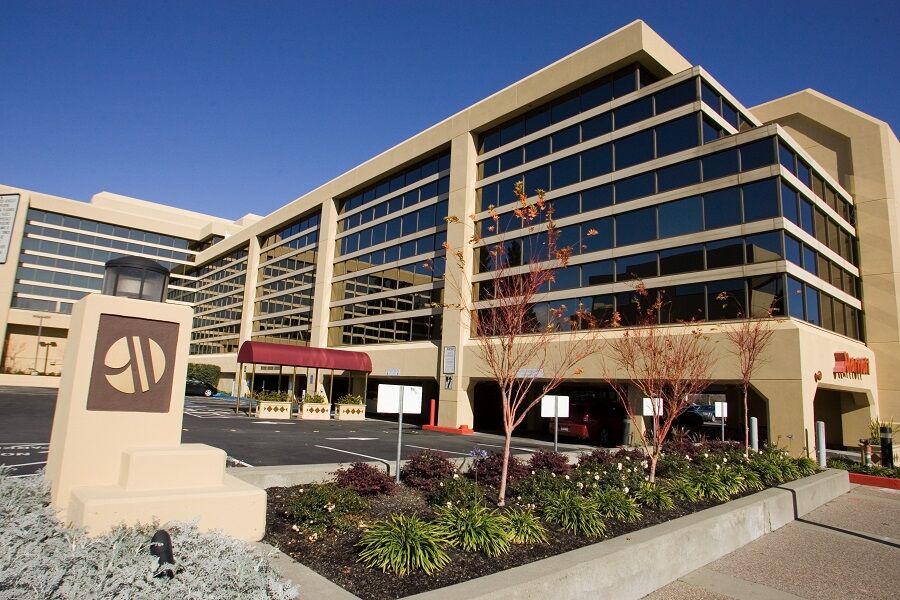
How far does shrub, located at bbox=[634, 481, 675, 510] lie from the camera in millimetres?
7961

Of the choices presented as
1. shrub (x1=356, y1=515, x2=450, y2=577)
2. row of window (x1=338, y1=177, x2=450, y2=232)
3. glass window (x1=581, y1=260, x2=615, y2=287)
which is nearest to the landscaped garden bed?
shrub (x1=356, y1=515, x2=450, y2=577)

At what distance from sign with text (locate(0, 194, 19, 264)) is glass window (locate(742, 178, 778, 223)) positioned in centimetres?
2129

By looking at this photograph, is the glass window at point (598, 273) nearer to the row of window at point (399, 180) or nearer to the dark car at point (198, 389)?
the row of window at point (399, 180)

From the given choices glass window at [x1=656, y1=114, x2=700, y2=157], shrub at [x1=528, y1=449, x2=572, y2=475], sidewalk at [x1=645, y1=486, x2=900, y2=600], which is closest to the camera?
sidewalk at [x1=645, y1=486, x2=900, y2=600]

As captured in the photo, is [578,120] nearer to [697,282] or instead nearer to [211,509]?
[697,282]

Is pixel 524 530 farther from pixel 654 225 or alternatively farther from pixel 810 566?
pixel 654 225

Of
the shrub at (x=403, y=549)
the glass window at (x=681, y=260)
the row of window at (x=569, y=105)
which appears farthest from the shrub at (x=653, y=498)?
the row of window at (x=569, y=105)

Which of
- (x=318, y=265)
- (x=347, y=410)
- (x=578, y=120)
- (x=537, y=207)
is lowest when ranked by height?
(x=347, y=410)

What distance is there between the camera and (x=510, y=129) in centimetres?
2989

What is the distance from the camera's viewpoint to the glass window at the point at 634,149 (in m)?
23.3

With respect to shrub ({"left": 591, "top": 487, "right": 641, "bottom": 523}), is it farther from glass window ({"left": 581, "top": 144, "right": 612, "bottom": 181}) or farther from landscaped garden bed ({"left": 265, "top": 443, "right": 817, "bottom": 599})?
glass window ({"left": 581, "top": 144, "right": 612, "bottom": 181})

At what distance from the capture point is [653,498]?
8062 millimetres

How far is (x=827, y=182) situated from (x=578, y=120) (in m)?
11.1

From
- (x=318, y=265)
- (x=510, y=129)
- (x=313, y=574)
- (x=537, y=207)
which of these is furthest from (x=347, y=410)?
(x=313, y=574)
